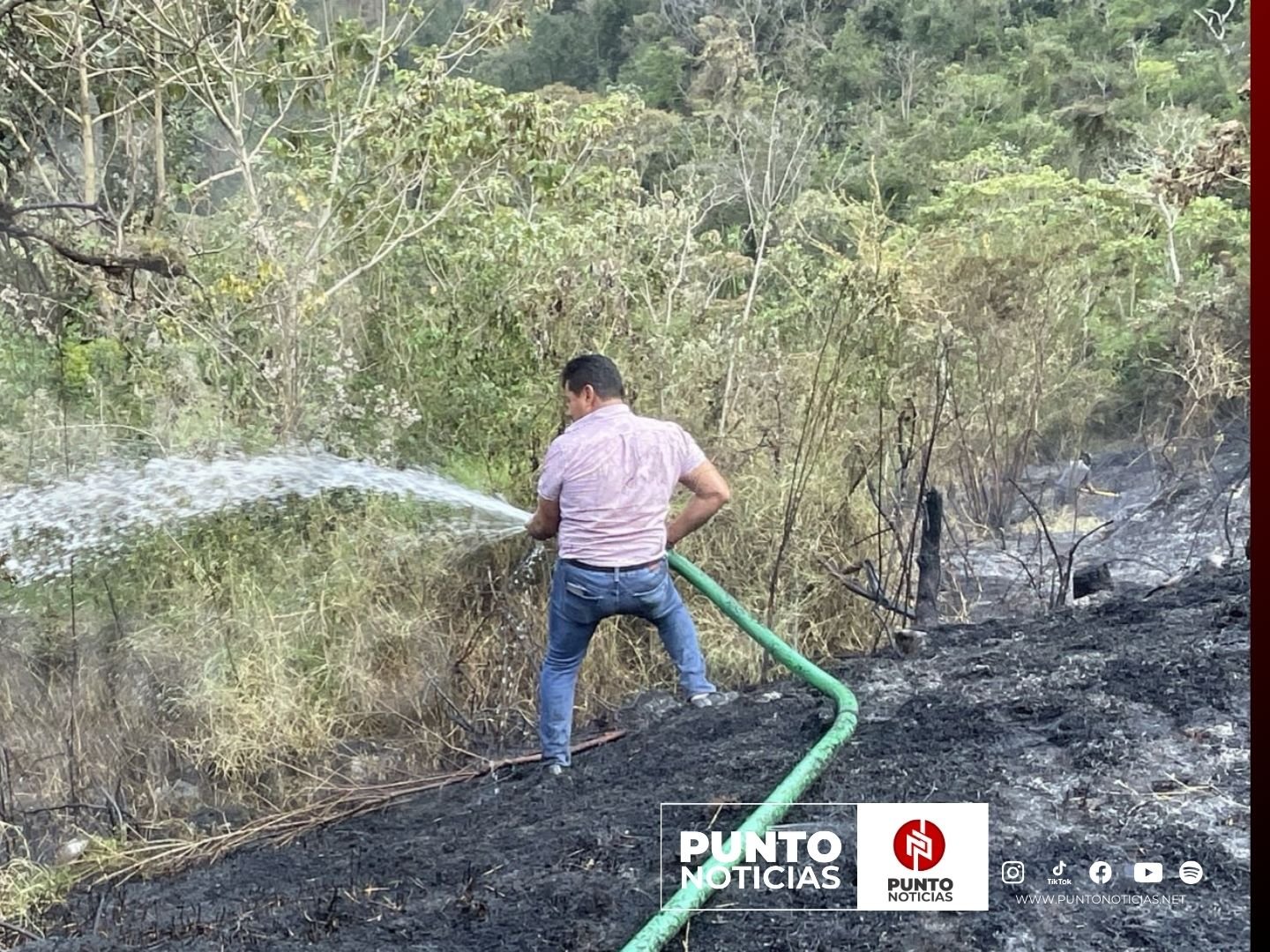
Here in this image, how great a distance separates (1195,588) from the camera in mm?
2678

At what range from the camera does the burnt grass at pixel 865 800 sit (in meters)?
2.07

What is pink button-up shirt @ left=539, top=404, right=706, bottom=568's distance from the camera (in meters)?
2.51

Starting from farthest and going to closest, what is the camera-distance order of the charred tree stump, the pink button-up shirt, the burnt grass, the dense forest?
the charred tree stump < the dense forest < the pink button-up shirt < the burnt grass

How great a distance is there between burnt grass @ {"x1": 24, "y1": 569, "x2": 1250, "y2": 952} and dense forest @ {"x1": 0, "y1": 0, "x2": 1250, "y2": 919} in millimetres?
297

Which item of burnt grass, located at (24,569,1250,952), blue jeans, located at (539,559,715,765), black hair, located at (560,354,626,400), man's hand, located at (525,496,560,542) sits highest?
black hair, located at (560,354,626,400)

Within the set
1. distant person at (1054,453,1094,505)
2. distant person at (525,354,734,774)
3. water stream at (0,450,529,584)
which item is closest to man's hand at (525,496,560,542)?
distant person at (525,354,734,774)

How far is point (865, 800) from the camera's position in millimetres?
2223

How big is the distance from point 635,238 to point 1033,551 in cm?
128

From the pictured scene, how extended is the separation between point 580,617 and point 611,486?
301 millimetres

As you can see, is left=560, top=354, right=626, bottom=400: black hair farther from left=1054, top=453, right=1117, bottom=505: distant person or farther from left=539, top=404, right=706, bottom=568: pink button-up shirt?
left=1054, top=453, right=1117, bottom=505: distant person

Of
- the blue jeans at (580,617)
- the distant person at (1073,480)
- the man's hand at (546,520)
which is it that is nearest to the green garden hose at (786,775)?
the blue jeans at (580,617)

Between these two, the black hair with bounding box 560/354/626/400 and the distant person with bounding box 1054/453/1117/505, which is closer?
the black hair with bounding box 560/354/626/400

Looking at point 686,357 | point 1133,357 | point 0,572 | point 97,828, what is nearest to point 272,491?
point 0,572

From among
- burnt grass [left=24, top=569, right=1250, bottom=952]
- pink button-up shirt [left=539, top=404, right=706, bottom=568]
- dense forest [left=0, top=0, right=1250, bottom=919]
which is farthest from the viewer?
dense forest [left=0, top=0, right=1250, bottom=919]
